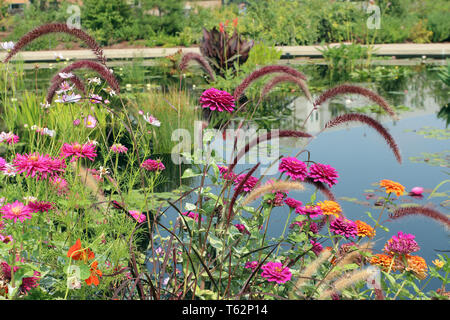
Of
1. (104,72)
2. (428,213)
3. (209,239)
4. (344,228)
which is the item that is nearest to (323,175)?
(344,228)

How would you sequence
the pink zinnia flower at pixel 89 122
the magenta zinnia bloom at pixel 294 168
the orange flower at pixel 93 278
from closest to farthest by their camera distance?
the orange flower at pixel 93 278, the magenta zinnia bloom at pixel 294 168, the pink zinnia flower at pixel 89 122

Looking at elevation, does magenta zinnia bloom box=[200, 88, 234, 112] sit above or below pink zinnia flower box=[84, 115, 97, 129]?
above

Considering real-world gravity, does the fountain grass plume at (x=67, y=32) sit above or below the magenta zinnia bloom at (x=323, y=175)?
above

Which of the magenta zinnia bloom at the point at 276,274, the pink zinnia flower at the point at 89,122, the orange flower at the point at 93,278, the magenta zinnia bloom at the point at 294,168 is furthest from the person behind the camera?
the pink zinnia flower at the point at 89,122

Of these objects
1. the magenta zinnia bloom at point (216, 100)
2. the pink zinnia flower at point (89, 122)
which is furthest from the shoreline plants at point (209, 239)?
the pink zinnia flower at point (89, 122)

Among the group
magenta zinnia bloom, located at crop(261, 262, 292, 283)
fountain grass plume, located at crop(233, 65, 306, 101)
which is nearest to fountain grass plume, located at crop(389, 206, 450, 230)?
magenta zinnia bloom, located at crop(261, 262, 292, 283)

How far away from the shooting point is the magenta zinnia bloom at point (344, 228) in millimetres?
2150

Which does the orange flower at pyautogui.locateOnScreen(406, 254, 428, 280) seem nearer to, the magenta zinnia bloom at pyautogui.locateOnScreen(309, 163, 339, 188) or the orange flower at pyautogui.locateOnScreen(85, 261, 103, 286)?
the magenta zinnia bloom at pyautogui.locateOnScreen(309, 163, 339, 188)

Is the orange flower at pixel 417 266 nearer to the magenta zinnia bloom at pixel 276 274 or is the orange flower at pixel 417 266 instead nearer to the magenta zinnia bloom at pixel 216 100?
the magenta zinnia bloom at pixel 276 274

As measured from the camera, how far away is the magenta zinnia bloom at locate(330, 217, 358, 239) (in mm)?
2150

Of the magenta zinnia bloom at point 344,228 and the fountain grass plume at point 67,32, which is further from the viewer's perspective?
the magenta zinnia bloom at point 344,228

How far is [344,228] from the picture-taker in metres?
2.16
